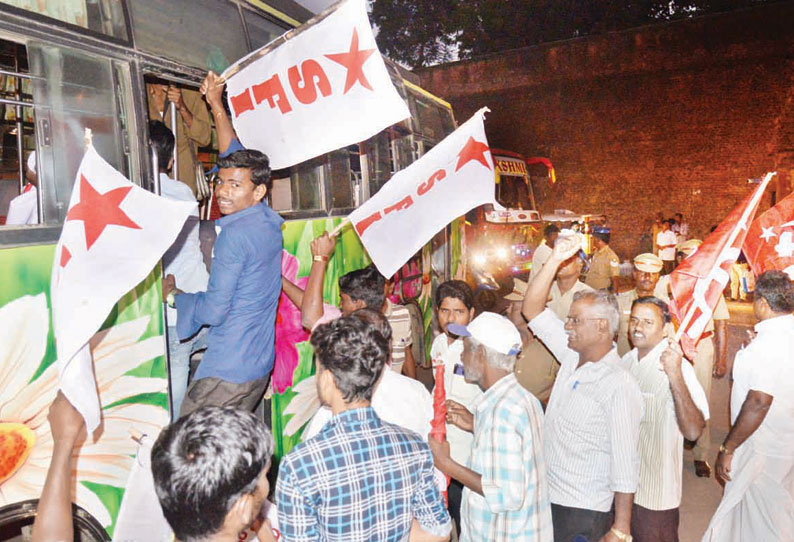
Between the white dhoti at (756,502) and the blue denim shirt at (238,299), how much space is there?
3027mm

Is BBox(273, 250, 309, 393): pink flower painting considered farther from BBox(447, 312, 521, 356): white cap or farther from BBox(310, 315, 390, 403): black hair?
BBox(310, 315, 390, 403): black hair

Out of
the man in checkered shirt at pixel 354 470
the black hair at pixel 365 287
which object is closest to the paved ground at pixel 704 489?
the black hair at pixel 365 287

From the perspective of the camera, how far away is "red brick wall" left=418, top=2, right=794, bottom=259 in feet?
62.1

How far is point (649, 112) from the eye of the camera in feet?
67.8

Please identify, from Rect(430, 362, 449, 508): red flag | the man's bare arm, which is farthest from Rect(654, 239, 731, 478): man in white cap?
the man's bare arm

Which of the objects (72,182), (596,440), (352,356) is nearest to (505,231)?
(596,440)

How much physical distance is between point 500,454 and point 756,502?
2.30 metres

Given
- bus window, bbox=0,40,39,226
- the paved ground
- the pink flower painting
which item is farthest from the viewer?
the paved ground

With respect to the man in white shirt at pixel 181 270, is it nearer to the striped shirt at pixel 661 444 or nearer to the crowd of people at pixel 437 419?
the crowd of people at pixel 437 419

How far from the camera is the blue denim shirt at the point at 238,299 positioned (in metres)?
3.20

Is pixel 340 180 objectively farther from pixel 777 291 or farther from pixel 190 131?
pixel 777 291

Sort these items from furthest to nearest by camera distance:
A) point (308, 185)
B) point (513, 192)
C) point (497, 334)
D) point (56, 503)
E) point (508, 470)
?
point (513, 192) < point (308, 185) < point (497, 334) < point (508, 470) < point (56, 503)

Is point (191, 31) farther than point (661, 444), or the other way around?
point (191, 31)

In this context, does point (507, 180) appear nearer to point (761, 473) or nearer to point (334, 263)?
point (334, 263)
